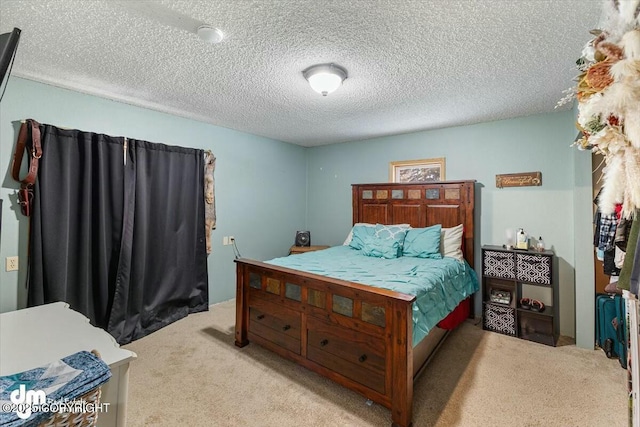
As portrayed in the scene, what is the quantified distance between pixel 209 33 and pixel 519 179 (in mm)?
3327

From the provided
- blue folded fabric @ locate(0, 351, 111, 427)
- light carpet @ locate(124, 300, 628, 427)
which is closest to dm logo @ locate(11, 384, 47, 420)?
blue folded fabric @ locate(0, 351, 111, 427)

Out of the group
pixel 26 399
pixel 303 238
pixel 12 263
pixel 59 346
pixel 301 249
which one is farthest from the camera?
pixel 303 238

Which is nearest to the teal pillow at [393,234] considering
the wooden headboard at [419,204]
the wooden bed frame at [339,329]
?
the wooden headboard at [419,204]

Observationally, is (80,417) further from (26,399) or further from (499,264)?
(499,264)

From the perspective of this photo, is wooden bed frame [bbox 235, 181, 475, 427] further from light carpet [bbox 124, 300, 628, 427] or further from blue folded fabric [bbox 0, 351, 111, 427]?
blue folded fabric [bbox 0, 351, 111, 427]

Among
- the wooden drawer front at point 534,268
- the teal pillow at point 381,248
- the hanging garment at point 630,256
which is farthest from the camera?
the teal pillow at point 381,248

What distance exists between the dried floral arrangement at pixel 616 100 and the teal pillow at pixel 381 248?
2256mm

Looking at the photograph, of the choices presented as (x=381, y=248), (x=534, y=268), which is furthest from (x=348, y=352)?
(x=534, y=268)

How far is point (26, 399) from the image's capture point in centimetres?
76

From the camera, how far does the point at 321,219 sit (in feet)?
16.3

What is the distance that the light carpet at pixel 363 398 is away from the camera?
5.97ft

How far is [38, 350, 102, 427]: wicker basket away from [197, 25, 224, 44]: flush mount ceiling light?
5.76ft

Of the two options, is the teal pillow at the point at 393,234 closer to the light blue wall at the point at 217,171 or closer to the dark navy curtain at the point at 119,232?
the light blue wall at the point at 217,171

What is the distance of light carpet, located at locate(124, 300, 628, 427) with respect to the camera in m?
1.82
